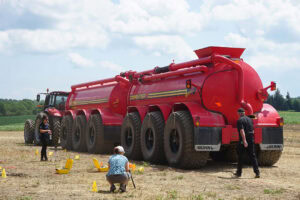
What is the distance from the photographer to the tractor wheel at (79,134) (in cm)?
2003

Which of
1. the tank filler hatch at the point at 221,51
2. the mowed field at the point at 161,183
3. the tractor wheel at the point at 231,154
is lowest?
the mowed field at the point at 161,183

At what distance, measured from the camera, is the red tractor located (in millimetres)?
23386

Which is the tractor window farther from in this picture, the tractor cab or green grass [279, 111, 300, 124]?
green grass [279, 111, 300, 124]

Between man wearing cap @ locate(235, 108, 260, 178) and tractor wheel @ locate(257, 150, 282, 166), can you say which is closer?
man wearing cap @ locate(235, 108, 260, 178)

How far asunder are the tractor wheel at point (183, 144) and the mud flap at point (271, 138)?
5.55 ft

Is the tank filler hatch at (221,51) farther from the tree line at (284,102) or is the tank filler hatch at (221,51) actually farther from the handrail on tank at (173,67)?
the tree line at (284,102)

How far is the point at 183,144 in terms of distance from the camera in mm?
Result: 12336

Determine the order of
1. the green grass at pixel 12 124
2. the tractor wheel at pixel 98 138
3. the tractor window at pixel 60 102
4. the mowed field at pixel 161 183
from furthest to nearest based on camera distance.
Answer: the green grass at pixel 12 124
the tractor window at pixel 60 102
the tractor wheel at pixel 98 138
the mowed field at pixel 161 183

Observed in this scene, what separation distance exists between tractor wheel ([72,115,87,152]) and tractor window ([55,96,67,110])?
427 cm

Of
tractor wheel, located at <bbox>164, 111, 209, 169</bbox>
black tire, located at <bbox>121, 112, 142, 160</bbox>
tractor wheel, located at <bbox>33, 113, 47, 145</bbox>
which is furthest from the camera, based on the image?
tractor wheel, located at <bbox>33, 113, 47, 145</bbox>

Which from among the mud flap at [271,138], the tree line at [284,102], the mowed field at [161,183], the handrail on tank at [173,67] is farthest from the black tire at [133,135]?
the tree line at [284,102]

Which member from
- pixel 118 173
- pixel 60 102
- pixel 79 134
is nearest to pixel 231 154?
pixel 118 173

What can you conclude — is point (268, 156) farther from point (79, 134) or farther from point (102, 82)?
point (79, 134)

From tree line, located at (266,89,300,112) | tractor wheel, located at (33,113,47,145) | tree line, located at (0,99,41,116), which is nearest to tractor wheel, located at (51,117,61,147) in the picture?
tractor wheel, located at (33,113,47,145)
